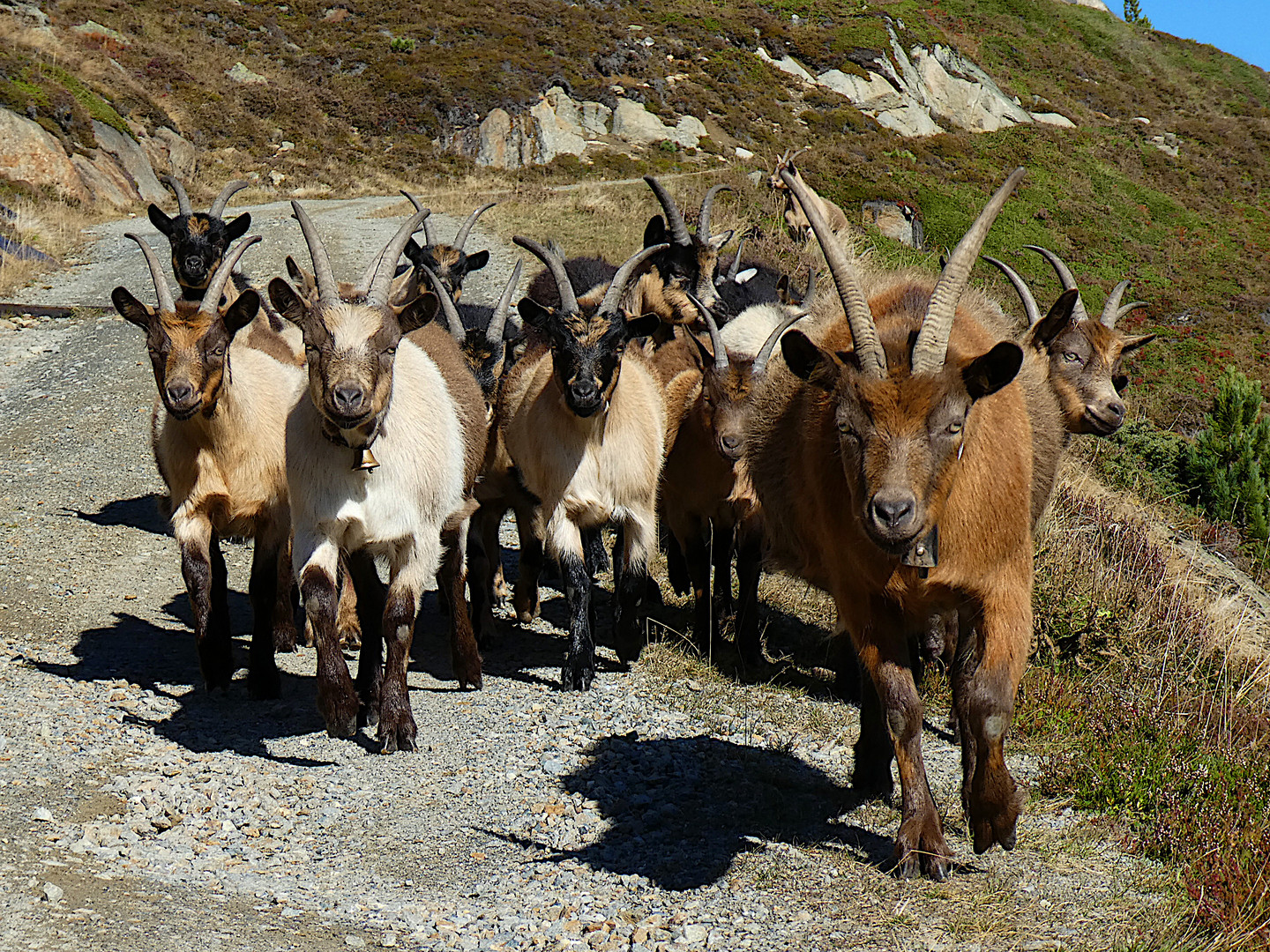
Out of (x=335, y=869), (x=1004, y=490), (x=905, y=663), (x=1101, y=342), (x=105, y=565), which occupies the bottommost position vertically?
(x=105, y=565)

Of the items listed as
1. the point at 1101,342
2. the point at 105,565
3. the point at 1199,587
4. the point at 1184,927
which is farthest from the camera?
the point at 1199,587

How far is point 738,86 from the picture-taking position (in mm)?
46875

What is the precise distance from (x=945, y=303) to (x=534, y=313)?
362 cm

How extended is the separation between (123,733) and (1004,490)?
15.2 ft

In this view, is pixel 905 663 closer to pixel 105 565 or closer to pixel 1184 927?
pixel 1184 927

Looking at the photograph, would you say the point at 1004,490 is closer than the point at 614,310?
Yes

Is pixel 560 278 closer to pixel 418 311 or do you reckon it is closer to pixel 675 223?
pixel 418 311

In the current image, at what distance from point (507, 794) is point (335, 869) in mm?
1080

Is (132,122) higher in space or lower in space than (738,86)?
lower

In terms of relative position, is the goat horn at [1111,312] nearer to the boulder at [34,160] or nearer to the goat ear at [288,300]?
the goat ear at [288,300]

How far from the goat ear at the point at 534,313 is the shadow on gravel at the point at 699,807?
262 cm

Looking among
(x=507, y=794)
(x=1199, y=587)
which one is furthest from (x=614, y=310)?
(x=1199, y=587)

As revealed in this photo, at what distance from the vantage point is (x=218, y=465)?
275 inches

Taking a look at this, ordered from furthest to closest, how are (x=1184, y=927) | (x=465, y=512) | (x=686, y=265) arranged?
(x=686, y=265)
(x=465, y=512)
(x=1184, y=927)
